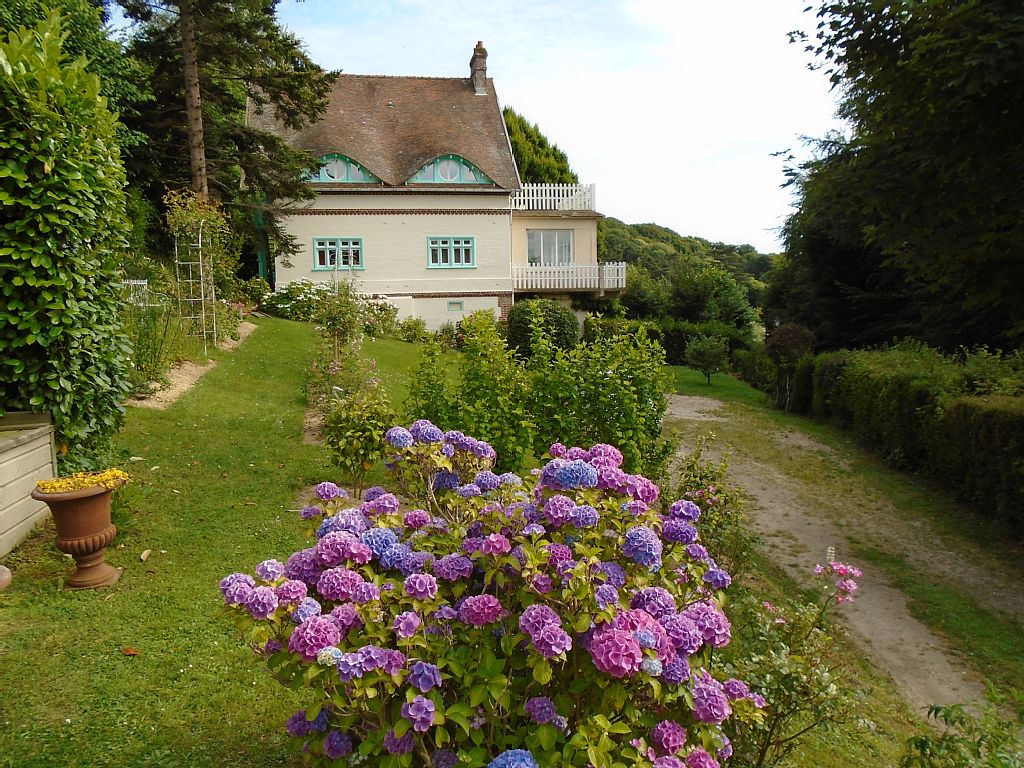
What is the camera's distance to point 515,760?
1912 mm

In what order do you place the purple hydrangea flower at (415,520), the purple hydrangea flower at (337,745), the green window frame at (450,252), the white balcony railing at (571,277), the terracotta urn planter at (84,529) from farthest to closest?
1. the white balcony railing at (571,277)
2. the green window frame at (450,252)
3. the terracotta urn planter at (84,529)
4. the purple hydrangea flower at (415,520)
5. the purple hydrangea flower at (337,745)

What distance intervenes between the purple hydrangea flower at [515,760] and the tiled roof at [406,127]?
25876 mm

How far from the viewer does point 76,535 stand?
4754 mm

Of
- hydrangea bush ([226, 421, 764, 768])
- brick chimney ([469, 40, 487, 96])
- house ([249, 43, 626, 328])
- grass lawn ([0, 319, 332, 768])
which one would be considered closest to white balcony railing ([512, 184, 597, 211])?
house ([249, 43, 626, 328])

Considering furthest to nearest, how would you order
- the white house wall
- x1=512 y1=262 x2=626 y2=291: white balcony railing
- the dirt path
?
x1=512 y1=262 x2=626 y2=291: white balcony railing, the white house wall, the dirt path

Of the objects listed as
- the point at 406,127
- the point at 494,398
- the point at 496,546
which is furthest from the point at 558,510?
the point at 406,127

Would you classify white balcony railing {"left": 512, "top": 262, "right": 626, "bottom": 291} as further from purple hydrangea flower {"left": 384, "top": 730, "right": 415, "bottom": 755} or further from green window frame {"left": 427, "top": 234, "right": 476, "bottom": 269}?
purple hydrangea flower {"left": 384, "top": 730, "right": 415, "bottom": 755}

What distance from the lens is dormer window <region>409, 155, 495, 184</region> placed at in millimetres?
26219

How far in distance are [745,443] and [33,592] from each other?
12.0 metres

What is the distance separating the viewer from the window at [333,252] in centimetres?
2541

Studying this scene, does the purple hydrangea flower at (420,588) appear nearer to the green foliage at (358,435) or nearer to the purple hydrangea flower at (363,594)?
the purple hydrangea flower at (363,594)

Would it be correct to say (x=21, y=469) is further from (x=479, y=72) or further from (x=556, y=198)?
(x=479, y=72)

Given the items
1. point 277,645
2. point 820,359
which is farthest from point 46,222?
point 820,359

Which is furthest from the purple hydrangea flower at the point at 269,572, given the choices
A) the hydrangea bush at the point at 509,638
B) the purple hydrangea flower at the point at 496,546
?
the purple hydrangea flower at the point at 496,546
